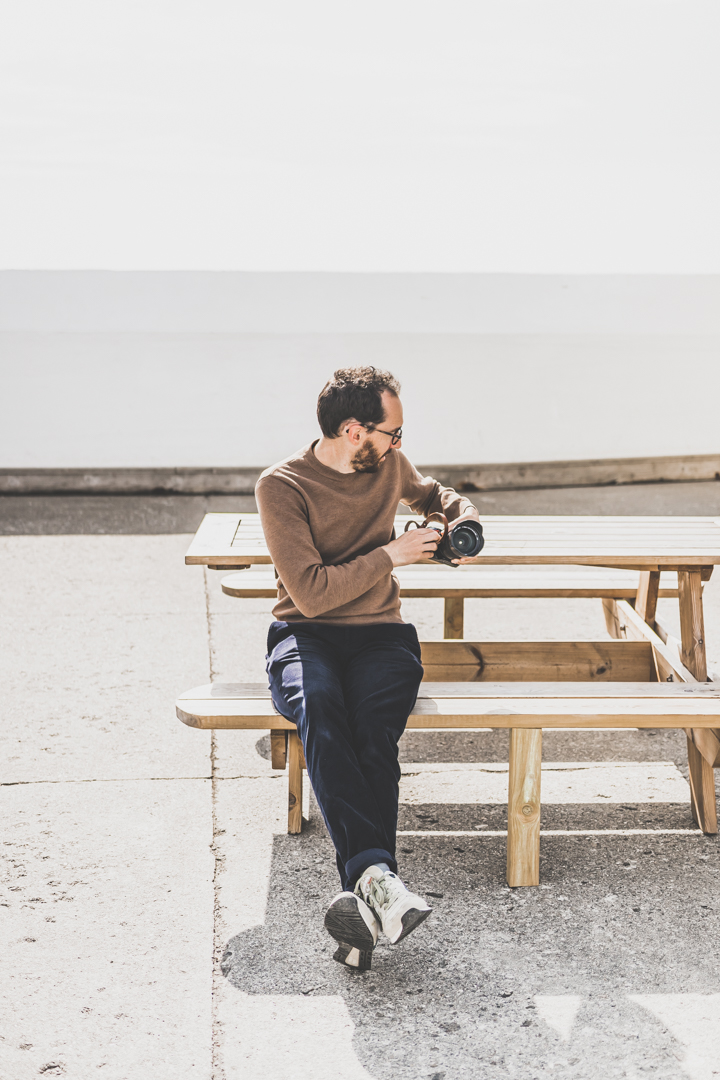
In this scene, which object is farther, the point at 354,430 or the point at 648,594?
the point at 648,594

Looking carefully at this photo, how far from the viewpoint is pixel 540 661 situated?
377cm

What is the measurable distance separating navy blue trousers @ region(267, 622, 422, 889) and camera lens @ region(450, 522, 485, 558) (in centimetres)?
28

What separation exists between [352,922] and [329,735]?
44 centimetres

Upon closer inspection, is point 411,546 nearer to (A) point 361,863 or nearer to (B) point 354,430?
(B) point 354,430

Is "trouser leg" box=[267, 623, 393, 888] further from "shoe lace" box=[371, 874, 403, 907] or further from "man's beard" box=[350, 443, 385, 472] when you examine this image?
"man's beard" box=[350, 443, 385, 472]

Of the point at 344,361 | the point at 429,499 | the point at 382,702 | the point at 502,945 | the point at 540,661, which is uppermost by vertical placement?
the point at 344,361

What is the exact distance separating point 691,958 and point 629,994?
0.23 metres

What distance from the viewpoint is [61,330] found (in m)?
8.20

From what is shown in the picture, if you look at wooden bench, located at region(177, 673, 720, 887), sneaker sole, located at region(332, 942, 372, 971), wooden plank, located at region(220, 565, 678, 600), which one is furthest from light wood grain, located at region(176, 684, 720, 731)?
wooden plank, located at region(220, 565, 678, 600)

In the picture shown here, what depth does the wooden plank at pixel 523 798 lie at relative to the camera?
2.83 meters

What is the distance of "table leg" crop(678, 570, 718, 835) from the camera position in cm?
319

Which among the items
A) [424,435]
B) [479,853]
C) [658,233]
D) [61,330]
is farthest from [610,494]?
[479,853]

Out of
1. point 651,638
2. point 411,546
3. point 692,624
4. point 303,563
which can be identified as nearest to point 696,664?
point 692,624

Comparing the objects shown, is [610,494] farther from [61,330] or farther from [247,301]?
[61,330]
